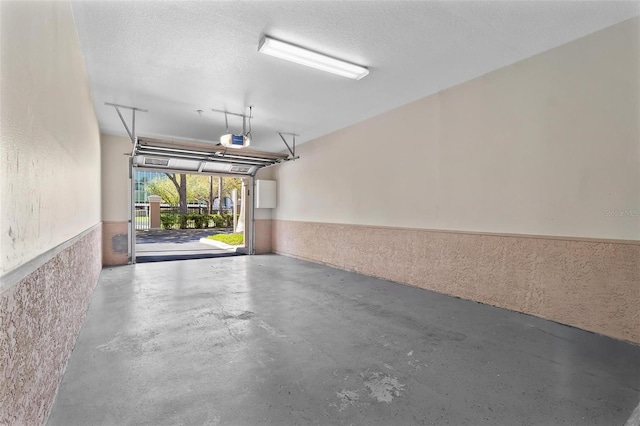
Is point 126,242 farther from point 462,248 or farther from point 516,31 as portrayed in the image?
point 516,31

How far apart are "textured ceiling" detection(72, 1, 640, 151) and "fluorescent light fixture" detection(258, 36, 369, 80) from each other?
95 mm

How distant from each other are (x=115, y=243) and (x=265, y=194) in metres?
3.77

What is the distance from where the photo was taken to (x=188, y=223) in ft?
62.2

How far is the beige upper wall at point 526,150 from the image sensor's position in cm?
295

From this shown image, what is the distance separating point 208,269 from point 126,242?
7.03ft

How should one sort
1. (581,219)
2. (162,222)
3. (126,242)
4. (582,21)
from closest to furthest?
1. (582,21)
2. (581,219)
3. (126,242)
4. (162,222)

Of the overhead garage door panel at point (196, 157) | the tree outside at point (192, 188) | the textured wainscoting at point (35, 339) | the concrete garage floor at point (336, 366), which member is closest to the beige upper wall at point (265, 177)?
the overhead garage door panel at point (196, 157)

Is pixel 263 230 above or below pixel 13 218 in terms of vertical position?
below

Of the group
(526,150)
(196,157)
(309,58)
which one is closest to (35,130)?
(309,58)

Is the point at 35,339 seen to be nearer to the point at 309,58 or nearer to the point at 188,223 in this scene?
the point at 309,58

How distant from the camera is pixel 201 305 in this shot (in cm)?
397

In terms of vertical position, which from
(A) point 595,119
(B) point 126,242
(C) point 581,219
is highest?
(A) point 595,119

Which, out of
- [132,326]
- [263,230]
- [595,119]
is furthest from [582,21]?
[263,230]

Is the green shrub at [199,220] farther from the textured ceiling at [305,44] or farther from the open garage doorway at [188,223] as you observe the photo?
the textured ceiling at [305,44]
